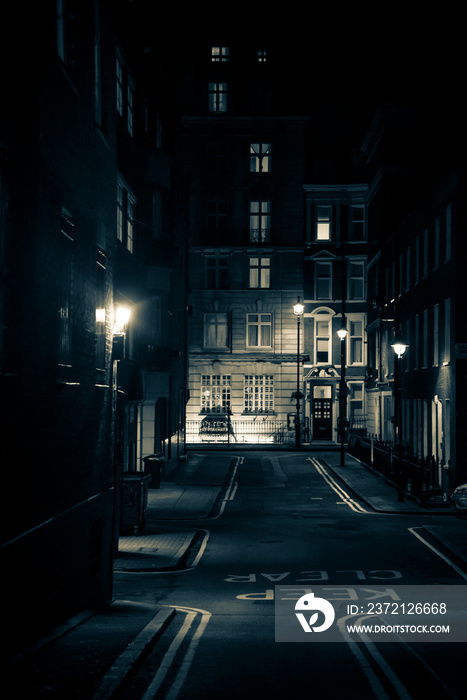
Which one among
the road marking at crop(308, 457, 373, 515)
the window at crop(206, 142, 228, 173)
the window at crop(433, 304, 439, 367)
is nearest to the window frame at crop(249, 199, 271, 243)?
the window at crop(206, 142, 228, 173)

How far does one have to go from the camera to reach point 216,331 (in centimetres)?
5922

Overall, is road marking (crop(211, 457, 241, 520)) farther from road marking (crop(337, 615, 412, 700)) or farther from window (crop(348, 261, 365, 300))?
window (crop(348, 261, 365, 300))

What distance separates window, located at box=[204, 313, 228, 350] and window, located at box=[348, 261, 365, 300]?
28.8ft

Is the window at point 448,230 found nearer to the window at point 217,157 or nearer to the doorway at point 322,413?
the doorway at point 322,413

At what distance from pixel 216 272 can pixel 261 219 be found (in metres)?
4.65

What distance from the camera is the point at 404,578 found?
1590 cm

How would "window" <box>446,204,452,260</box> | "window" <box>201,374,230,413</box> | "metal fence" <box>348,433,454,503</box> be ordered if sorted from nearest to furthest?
"metal fence" <box>348,433,454,503</box> → "window" <box>446,204,452,260</box> → "window" <box>201,374,230,413</box>

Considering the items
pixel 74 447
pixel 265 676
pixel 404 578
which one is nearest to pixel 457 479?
pixel 404 578

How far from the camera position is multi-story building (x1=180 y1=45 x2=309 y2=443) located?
192 feet

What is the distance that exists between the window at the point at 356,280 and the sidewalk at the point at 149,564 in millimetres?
18765

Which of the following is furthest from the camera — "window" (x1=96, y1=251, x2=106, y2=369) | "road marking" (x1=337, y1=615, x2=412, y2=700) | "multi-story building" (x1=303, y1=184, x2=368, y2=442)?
"multi-story building" (x1=303, y1=184, x2=368, y2=442)

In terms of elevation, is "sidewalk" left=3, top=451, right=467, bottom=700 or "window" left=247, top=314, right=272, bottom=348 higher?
"window" left=247, top=314, right=272, bottom=348

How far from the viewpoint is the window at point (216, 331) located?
Result: 59.1 m

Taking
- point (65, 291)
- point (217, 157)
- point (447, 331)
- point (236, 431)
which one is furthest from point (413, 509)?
point (217, 157)
